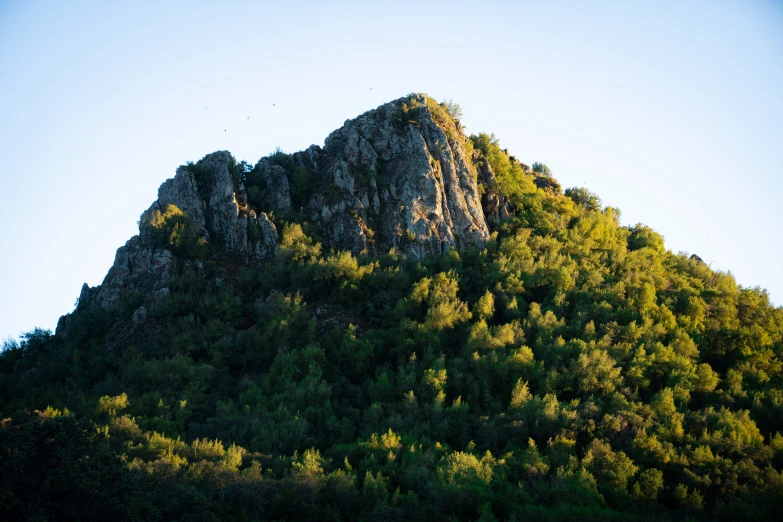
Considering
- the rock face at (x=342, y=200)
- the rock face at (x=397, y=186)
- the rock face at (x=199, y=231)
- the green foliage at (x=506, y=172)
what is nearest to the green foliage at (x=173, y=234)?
the rock face at (x=342, y=200)

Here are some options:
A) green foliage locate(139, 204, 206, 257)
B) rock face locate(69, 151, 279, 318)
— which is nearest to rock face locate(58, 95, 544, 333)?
rock face locate(69, 151, 279, 318)

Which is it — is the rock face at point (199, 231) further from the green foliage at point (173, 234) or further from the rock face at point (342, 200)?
the green foliage at point (173, 234)

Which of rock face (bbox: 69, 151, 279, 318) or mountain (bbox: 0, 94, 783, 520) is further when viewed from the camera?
rock face (bbox: 69, 151, 279, 318)

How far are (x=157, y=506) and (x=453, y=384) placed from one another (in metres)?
20.5

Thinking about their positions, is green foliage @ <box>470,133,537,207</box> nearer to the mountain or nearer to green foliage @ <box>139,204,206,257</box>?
the mountain

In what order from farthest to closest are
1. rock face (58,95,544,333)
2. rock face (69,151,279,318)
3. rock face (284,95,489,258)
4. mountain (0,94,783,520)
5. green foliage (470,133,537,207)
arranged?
green foliage (470,133,537,207)
rock face (284,95,489,258)
rock face (58,95,544,333)
rock face (69,151,279,318)
mountain (0,94,783,520)

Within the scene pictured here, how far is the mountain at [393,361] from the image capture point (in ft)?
117

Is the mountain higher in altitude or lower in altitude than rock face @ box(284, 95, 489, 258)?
lower

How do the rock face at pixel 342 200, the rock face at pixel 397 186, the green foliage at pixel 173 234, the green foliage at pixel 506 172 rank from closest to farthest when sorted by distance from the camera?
the green foliage at pixel 173 234, the rock face at pixel 342 200, the rock face at pixel 397 186, the green foliage at pixel 506 172

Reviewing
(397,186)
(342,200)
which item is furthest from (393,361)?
(397,186)

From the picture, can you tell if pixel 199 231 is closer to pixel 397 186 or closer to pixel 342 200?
pixel 342 200

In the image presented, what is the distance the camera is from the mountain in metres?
35.6

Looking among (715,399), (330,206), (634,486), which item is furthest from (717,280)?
(330,206)

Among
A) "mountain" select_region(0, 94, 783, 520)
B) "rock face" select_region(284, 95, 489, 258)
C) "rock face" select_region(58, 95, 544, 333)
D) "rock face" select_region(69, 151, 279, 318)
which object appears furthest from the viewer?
"rock face" select_region(284, 95, 489, 258)
